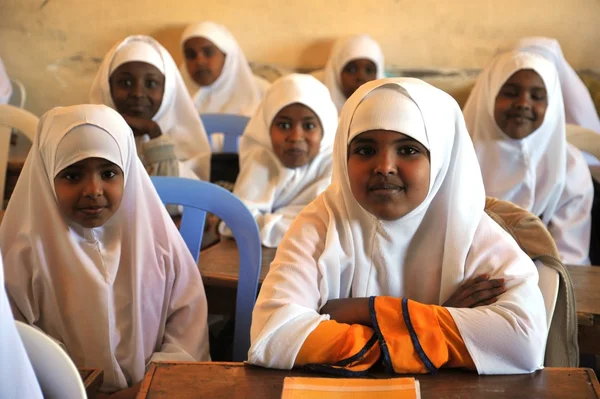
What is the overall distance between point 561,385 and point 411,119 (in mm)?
615

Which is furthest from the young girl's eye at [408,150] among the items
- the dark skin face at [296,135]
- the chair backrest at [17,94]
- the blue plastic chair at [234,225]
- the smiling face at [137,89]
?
the chair backrest at [17,94]

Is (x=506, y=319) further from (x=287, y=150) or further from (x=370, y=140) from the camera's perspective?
(x=287, y=150)

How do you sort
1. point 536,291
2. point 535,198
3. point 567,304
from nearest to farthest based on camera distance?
point 536,291
point 567,304
point 535,198

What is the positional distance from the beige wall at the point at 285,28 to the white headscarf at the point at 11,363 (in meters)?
3.65

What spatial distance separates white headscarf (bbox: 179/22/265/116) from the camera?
422cm

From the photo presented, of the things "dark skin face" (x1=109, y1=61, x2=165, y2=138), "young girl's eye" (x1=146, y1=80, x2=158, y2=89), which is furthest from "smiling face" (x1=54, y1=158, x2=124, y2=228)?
"young girl's eye" (x1=146, y1=80, x2=158, y2=89)

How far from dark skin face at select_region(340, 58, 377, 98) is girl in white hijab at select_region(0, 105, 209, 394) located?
2.56 metres

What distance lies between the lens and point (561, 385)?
3.92 feet

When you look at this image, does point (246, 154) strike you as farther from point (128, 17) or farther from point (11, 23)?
point (11, 23)

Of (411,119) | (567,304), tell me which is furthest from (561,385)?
(411,119)

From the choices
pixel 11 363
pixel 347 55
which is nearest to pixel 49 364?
pixel 11 363

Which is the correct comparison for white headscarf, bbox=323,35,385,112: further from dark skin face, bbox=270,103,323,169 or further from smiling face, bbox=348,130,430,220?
smiling face, bbox=348,130,430,220

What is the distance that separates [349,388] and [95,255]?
2.81ft

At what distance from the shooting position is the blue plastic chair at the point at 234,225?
6.35 feet
